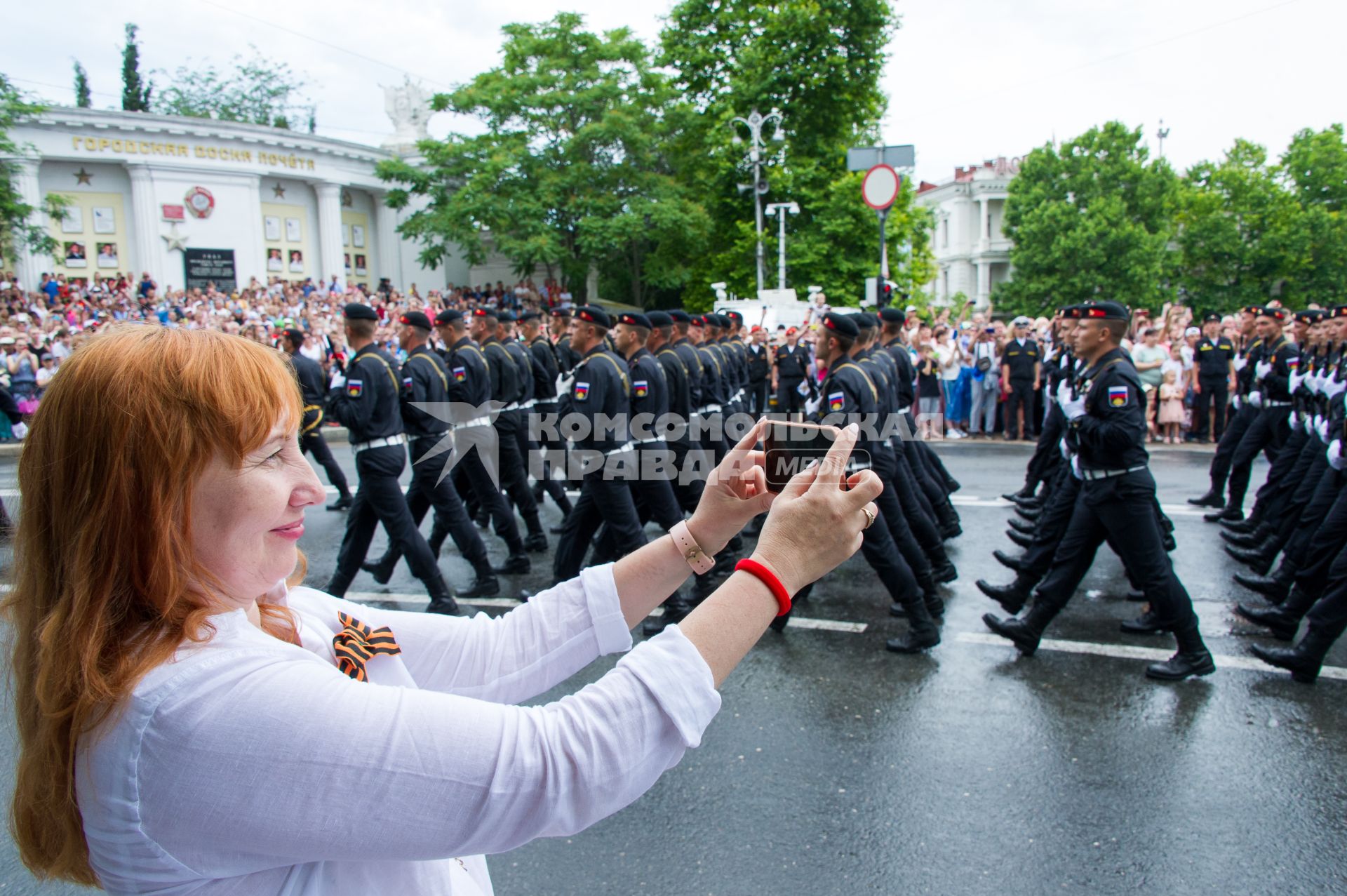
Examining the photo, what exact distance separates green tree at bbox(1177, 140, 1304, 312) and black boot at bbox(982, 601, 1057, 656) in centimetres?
4936

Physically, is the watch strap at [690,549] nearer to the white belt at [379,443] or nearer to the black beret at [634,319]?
the white belt at [379,443]

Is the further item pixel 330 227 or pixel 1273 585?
pixel 330 227

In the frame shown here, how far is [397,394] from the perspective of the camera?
640 centimetres

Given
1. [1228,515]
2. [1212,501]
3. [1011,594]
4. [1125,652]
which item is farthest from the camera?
[1212,501]

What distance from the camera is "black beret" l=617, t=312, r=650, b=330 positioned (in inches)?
283

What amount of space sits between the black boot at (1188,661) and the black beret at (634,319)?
442 centimetres

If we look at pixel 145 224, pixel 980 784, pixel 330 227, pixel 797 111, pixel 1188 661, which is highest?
pixel 797 111

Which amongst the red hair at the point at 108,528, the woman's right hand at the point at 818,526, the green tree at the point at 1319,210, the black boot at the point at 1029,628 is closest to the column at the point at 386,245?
the black boot at the point at 1029,628

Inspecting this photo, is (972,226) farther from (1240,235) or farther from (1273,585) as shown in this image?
(1273,585)

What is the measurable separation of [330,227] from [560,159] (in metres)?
9.34

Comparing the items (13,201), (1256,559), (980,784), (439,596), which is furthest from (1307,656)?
(13,201)

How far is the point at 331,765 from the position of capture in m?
0.98

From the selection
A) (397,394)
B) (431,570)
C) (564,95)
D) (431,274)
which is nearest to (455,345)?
(397,394)

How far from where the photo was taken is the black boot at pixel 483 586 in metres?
6.64
